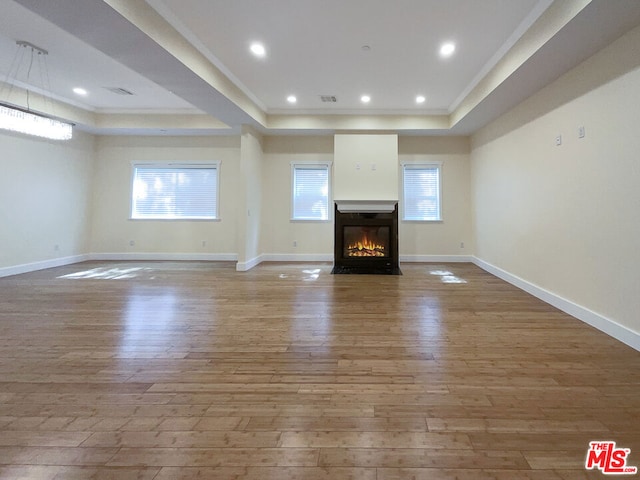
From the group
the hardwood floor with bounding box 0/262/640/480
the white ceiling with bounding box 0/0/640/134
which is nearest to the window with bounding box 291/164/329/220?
the white ceiling with bounding box 0/0/640/134

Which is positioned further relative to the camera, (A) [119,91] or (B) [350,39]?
(A) [119,91]

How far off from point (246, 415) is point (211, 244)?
5.44m

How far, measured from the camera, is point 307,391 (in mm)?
1695

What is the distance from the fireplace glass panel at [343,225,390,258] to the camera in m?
5.57

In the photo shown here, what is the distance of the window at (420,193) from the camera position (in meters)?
6.22

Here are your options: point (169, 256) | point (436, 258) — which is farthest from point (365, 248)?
point (169, 256)

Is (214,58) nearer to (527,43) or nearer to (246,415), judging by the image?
(527,43)

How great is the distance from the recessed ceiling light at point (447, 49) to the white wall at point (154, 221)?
14.4 ft

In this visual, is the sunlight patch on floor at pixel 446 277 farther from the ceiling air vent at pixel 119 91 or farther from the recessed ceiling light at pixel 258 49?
the ceiling air vent at pixel 119 91

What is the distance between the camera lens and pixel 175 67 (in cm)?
327

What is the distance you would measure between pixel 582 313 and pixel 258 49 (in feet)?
15.0

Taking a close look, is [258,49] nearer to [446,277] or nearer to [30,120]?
[30,120]

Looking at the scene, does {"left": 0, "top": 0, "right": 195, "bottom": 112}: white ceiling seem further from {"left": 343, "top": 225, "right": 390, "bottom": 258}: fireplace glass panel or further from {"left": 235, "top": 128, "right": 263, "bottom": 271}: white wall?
{"left": 343, "top": 225, "right": 390, "bottom": 258}: fireplace glass panel

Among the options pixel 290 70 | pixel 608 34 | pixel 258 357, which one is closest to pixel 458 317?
pixel 258 357
